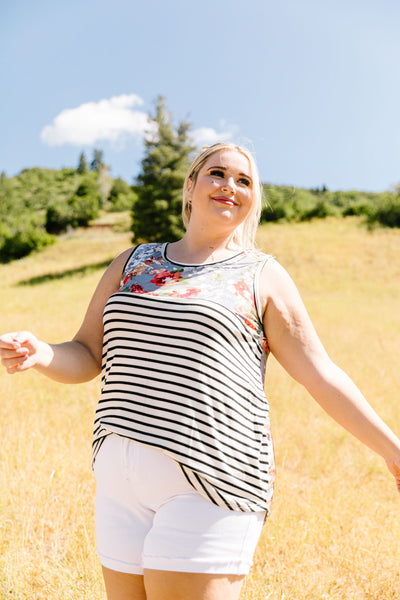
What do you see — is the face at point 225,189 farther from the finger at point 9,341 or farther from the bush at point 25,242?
the bush at point 25,242

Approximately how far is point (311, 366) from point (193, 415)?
430 mm

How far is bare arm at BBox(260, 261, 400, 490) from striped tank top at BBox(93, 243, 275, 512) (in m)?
0.06

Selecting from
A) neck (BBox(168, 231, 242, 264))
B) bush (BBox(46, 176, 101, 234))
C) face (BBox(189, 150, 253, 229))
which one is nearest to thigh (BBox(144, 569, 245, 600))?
neck (BBox(168, 231, 242, 264))

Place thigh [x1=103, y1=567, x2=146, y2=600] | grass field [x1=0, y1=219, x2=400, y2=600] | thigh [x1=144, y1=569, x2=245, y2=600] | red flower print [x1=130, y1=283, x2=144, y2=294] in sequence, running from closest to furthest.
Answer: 1. thigh [x1=144, y1=569, x2=245, y2=600]
2. thigh [x1=103, y1=567, x2=146, y2=600]
3. red flower print [x1=130, y1=283, x2=144, y2=294]
4. grass field [x1=0, y1=219, x2=400, y2=600]

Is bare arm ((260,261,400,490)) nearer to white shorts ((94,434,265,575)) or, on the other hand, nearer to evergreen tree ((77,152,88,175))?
white shorts ((94,434,265,575))

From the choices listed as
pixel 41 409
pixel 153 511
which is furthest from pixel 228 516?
pixel 41 409

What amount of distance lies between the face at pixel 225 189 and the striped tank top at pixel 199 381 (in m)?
0.27

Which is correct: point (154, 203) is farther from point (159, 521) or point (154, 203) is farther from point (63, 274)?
point (159, 521)

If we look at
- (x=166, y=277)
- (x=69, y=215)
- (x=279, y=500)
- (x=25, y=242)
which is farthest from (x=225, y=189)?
(x=69, y=215)

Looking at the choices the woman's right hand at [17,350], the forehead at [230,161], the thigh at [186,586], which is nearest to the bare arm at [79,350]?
the woman's right hand at [17,350]

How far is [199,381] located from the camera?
1.40 meters

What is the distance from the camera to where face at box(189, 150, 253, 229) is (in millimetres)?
1751

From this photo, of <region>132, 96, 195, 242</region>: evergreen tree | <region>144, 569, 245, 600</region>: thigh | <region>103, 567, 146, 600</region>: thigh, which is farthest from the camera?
<region>132, 96, 195, 242</region>: evergreen tree

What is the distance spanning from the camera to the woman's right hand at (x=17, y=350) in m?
1.50
